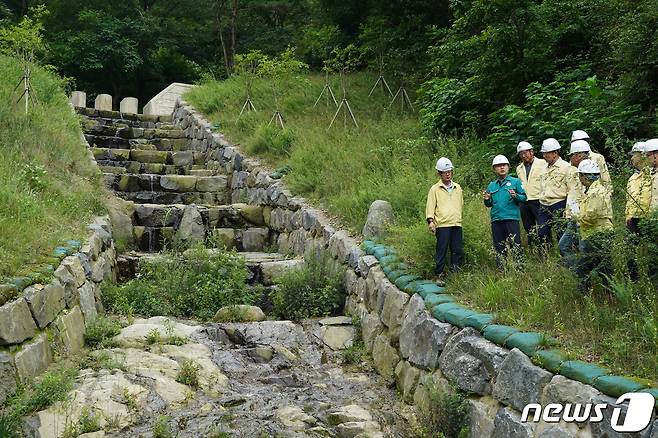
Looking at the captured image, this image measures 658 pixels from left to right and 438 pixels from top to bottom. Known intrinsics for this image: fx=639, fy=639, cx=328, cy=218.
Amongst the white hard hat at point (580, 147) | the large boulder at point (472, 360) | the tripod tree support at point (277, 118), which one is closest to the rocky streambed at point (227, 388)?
the large boulder at point (472, 360)

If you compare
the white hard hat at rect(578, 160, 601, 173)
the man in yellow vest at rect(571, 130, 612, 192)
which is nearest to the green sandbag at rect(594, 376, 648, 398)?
the man in yellow vest at rect(571, 130, 612, 192)

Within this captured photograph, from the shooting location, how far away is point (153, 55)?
78.8ft

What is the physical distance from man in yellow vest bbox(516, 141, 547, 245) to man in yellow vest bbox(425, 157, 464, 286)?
0.69 m

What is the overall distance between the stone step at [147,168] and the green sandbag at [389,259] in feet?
25.2

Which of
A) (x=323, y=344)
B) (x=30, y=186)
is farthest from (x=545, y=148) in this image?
(x=30, y=186)

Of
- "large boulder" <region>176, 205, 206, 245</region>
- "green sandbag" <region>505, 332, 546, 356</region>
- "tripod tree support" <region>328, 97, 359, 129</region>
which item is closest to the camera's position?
"green sandbag" <region>505, 332, 546, 356</region>

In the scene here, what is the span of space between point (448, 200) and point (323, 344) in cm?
223

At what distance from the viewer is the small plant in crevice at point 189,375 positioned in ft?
19.3

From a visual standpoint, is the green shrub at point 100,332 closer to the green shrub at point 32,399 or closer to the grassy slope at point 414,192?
the green shrub at point 32,399

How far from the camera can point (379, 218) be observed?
8.14 metres

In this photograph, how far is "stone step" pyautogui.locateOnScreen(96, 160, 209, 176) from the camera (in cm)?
1339

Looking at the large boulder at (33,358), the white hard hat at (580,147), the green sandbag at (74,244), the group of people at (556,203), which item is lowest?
the large boulder at (33,358)

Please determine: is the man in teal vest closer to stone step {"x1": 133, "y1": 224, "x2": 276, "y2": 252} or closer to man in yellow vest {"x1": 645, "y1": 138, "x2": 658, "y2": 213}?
man in yellow vest {"x1": 645, "y1": 138, "x2": 658, "y2": 213}

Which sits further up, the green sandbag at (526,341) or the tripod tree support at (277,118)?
the tripod tree support at (277,118)
